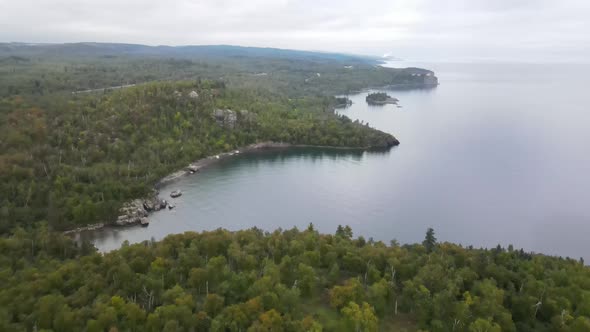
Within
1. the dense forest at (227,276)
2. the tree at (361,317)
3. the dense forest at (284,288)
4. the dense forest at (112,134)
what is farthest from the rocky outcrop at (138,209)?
the tree at (361,317)

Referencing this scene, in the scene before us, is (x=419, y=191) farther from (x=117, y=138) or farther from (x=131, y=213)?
(x=117, y=138)

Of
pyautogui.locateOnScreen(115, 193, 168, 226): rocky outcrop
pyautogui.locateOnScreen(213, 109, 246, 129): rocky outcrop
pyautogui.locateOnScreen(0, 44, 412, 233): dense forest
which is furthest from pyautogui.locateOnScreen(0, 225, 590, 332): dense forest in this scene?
pyautogui.locateOnScreen(213, 109, 246, 129): rocky outcrop

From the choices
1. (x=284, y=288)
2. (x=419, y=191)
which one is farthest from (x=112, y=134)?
(x=284, y=288)

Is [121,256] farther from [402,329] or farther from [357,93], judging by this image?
[357,93]

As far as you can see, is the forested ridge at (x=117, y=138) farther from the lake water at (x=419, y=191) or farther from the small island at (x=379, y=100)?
the small island at (x=379, y=100)

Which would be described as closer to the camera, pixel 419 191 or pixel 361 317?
pixel 361 317

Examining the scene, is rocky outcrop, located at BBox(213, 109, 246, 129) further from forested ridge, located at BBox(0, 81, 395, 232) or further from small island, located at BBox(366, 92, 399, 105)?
small island, located at BBox(366, 92, 399, 105)
